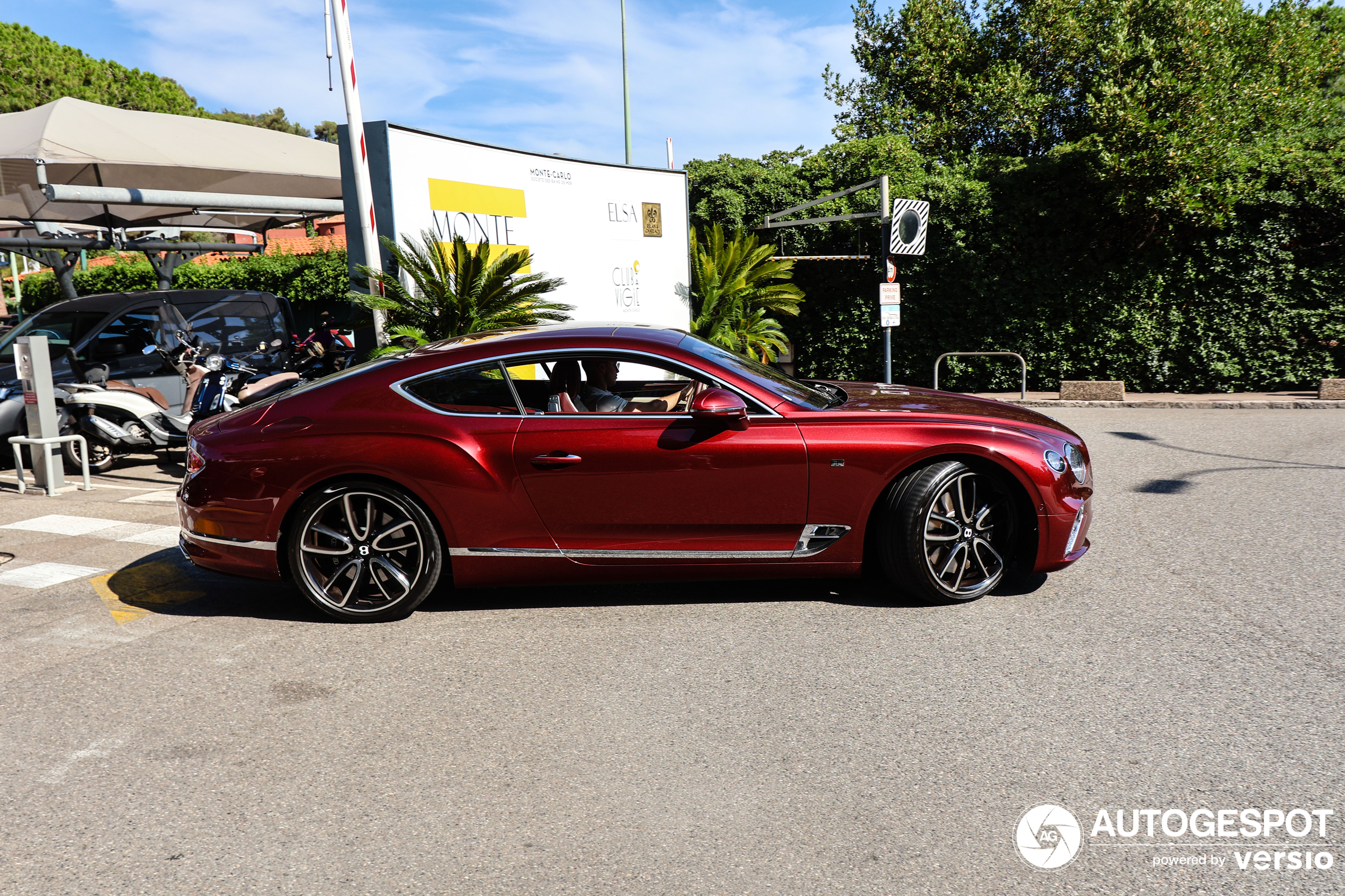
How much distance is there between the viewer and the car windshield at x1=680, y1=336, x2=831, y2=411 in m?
4.92

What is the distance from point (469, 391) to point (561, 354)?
1.68ft

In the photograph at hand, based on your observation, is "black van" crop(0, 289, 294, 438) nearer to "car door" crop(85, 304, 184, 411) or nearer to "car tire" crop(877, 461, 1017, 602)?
"car door" crop(85, 304, 184, 411)

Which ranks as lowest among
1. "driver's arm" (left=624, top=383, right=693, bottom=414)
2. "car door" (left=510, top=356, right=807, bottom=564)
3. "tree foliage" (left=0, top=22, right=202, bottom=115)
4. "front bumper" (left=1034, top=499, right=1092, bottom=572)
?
"front bumper" (left=1034, top=499, right=1092, bottom=572)

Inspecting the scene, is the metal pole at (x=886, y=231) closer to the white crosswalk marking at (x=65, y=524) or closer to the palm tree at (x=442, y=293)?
the palm tree at (x=442, y=293)

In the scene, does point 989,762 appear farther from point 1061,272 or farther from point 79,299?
point 1061,272

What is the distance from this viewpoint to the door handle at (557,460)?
4.65 metres

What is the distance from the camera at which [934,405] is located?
5086mm

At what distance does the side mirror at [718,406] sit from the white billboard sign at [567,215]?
201 inches

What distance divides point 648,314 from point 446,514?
9.32 metres

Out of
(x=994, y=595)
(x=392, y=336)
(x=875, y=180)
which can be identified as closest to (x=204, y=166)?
(x=392, y=336)

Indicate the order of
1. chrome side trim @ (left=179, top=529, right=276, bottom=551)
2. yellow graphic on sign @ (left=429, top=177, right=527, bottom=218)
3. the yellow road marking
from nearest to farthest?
chrome side trim @ (left=179, top=529, right=276, bottom=551) < the yellow road marking < yellow graphic on sign @ (left=429, top=177, right=527, bottom=218)

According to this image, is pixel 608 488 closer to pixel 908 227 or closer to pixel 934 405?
pixel 934 405

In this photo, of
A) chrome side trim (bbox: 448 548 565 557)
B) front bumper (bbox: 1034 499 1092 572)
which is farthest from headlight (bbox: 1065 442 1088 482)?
chrome side trim (bbox: 448 548 565 557)

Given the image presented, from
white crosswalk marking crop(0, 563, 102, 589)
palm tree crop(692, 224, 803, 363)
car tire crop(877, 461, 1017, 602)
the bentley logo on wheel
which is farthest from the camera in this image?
palm tree crop(692, 224, 803, 363)
